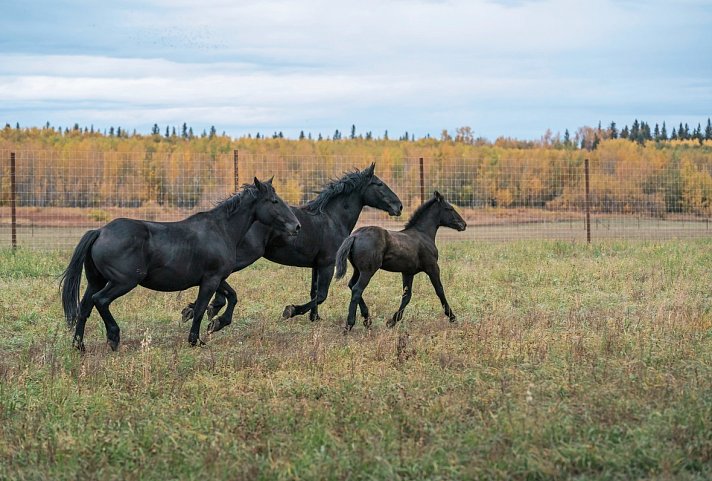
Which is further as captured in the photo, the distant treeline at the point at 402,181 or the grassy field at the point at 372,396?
the distant treeline at the point at 402,181

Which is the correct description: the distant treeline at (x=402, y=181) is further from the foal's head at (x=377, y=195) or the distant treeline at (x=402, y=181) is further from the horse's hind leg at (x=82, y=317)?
Result: the horse's hind leg at (x=82, y=317)

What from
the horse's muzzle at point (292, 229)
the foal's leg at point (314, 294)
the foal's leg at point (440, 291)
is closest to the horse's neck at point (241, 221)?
the horse's muzzle at point (292, 229)

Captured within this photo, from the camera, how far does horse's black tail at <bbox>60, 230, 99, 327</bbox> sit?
8.62 metres

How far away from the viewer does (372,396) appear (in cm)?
638

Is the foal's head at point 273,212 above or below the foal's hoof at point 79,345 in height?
above

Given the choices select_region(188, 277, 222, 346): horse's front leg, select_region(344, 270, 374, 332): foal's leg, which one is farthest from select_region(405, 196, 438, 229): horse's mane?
select_region(188, 277, 222, 346): horse's front leg

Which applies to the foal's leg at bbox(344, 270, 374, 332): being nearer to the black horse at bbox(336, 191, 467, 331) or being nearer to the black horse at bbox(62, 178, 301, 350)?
the black horse at bbox(336, 191, 467, 331)

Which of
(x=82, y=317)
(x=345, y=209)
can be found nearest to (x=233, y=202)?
(x=82, y=317)

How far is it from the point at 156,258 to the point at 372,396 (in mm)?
3389

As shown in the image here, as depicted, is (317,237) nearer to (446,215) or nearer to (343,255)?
(343,255)

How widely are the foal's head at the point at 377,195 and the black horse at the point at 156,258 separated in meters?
2.21

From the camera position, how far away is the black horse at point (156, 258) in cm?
861

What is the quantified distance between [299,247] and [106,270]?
2877 millimetres

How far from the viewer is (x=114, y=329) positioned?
884cm
